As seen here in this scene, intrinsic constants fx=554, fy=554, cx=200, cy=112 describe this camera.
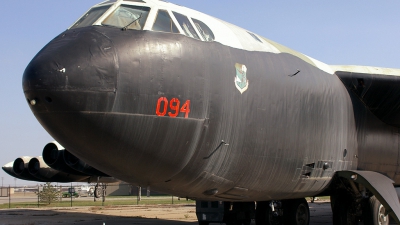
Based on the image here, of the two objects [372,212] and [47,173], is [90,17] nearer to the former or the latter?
[372,212]

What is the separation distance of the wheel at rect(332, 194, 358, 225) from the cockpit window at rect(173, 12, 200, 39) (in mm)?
5949

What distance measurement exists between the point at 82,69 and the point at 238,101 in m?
2.72

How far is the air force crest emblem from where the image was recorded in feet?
28.0

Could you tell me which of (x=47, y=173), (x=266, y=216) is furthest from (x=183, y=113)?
(x=47, y=173)

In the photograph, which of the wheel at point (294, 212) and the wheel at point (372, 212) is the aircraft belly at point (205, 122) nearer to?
the wheel at point (294, 212)

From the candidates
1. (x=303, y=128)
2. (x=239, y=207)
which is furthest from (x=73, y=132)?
(x=239, y=207)

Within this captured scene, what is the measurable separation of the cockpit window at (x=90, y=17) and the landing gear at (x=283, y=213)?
20.0 ft

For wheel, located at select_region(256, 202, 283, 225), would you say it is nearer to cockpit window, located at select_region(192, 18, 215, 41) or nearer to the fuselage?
the fuselage

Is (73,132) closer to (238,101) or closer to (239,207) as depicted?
(238,101)

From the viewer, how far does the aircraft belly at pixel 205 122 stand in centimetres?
702

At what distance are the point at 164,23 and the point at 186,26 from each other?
410mm

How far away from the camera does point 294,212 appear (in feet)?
40.0

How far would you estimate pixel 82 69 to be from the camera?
6.71m

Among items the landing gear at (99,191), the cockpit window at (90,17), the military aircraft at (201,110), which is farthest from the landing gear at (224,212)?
the landing gear at (99,191)
